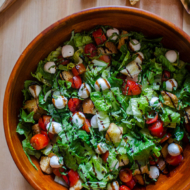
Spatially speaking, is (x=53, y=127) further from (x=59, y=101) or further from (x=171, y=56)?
(x=171, y=56)

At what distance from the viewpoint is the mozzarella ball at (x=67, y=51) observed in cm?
232

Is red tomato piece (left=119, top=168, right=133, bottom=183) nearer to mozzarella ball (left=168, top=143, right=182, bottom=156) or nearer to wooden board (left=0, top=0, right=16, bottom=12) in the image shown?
mozzarella ball (left=168, top=143, right=182, bottom=156)

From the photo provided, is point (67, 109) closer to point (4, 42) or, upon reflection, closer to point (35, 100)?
point (35, 100)

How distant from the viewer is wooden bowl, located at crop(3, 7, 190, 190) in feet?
6.78

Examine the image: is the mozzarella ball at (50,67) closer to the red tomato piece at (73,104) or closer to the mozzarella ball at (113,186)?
the red tomato piece at (73,104)

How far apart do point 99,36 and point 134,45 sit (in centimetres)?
39

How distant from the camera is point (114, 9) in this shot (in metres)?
2.04

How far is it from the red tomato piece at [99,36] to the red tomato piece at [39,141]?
1.19 m

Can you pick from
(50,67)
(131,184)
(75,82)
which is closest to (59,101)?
(75,82)

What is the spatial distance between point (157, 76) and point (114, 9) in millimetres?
872

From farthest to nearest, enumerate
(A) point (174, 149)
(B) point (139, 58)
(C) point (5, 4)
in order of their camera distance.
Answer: (C) point (5, 4)
(B) point (139, 58)
(A) point (174, 149)

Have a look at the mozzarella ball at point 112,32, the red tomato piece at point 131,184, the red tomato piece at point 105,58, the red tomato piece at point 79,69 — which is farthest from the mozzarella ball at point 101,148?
the mozzarella ball at point 112,32

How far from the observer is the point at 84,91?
2289 mm

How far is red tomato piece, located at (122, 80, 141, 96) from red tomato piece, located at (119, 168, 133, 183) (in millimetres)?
827
